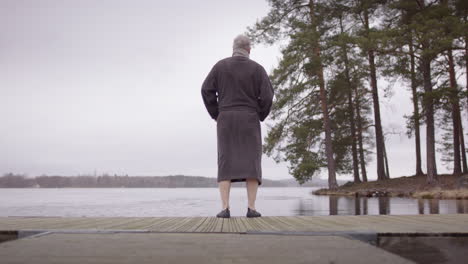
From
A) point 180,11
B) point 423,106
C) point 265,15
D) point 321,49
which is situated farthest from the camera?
point 180,11

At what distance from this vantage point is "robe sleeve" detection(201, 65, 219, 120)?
4.74m

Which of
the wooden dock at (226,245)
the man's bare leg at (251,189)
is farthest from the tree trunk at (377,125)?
the wooden dock at (226,245)

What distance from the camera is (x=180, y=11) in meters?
30.2

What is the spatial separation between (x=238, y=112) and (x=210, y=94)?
1.43 feet

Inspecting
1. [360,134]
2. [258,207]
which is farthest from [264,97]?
[360,134]

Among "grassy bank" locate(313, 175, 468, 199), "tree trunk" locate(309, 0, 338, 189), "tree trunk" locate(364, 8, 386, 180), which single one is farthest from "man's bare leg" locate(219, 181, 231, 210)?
"tree trunk" locate(364, 8, 386, 180)

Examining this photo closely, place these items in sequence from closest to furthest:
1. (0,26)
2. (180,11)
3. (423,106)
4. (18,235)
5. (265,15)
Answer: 1. (18,235)
2. (0,26)
3. (423,106)
4. (265,15)
5. (180,11)

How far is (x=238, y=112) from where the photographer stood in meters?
4.54

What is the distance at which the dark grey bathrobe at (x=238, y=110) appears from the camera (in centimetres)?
444

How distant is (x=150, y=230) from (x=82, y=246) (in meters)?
0.68

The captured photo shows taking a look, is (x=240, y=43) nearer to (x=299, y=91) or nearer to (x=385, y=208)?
(x=385, y=208)

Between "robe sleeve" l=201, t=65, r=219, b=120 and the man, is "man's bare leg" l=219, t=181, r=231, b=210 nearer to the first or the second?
the man

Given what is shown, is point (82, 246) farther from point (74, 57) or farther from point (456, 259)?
point (74, 57)

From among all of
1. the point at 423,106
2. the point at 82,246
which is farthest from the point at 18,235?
the point at 423,106
